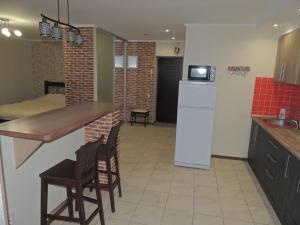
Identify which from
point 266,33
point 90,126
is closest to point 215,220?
point 90,126

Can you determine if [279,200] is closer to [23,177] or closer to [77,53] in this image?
[23,177]

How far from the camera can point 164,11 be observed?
3342mm

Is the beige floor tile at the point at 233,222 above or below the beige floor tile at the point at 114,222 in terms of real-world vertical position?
above

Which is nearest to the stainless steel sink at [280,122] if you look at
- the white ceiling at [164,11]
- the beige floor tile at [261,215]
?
the beige floor tile at [261,215]

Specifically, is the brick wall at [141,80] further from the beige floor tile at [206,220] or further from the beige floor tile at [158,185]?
the beige floor tile at [206,220]

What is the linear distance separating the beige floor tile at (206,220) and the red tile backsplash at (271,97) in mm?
2337

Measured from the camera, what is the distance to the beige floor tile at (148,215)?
258 centimetres

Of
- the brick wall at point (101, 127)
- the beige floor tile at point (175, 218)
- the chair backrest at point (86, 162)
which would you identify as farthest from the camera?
the brick wall at point (101, 127)

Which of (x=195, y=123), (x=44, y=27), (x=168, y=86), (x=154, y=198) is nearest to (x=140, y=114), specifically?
(x=168, y=86)

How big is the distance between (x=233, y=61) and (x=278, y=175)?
2.20 metres

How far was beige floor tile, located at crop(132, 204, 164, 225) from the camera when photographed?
258 centimetres

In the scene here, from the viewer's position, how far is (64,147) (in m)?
2.68

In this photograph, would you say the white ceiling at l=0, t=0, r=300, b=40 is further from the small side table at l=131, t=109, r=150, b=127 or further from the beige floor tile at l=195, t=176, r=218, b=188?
the small side table at l=131, t=109, r=150, b=127

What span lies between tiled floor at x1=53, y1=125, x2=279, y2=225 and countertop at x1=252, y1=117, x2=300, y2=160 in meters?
0.90
